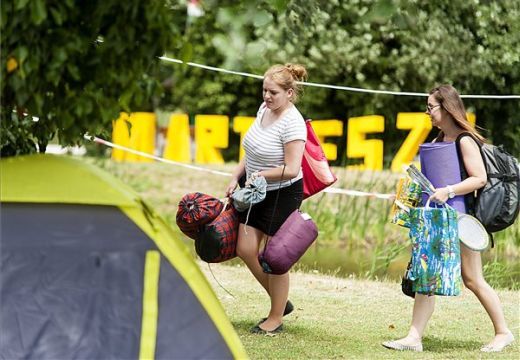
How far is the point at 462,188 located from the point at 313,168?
81 cm

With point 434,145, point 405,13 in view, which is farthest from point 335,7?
point 405,13

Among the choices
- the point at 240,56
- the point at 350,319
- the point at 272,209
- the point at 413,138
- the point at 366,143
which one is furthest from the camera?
the point at 366,143

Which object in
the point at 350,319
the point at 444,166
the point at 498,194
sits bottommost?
the point at 350,319

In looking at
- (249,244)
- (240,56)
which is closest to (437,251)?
(249,244)

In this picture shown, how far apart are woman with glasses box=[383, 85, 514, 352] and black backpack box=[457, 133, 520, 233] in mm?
53

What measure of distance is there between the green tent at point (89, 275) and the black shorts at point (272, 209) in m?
1.51

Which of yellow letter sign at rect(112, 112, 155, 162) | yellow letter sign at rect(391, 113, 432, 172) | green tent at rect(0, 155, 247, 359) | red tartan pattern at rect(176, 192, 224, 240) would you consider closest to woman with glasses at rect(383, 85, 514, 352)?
red tartan pattern at rect(176, 192, 224, 240)

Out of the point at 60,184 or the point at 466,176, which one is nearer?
the point at 60,184

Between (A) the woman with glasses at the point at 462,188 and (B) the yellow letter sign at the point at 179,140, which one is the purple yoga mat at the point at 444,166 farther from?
(B) the yellow letter sign at the point at 179,140

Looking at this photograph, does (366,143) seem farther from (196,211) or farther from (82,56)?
(82,56)

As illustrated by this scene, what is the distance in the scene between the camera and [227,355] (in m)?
3.82

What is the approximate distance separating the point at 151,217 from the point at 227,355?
0.56 m

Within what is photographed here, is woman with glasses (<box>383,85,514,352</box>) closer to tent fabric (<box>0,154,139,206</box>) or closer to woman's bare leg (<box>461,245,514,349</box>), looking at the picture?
woman's bare leg (<box>461,245,514,349</box>)

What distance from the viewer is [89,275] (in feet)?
12.9
